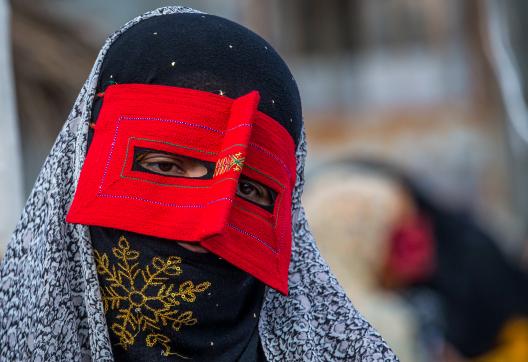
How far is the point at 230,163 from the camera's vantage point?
1.97 meters

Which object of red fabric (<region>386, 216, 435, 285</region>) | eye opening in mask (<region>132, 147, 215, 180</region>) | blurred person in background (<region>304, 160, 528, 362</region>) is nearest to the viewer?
eye opening in mask (<region>132, 147, 215, 180</region>)

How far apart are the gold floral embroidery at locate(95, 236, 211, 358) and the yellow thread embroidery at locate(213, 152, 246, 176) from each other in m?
0.18

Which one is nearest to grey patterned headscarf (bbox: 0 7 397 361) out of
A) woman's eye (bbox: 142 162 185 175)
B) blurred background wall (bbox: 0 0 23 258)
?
woman's eye (bbox: 142 162 185 175)

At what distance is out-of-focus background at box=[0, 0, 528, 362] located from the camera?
5914 millimetres

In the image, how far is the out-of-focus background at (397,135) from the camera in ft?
19.4

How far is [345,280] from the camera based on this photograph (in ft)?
20.3

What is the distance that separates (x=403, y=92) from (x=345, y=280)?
658 cm

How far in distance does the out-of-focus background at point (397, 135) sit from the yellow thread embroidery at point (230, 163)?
985 millimetres

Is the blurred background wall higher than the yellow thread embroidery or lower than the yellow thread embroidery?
lower

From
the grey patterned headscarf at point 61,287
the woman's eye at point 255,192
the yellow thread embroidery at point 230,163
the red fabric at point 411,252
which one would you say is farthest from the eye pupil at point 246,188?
the red fabric at point 411,252

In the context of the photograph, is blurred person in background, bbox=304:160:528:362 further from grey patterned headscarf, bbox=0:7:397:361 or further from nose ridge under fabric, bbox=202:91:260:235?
nose ridge under fabric, bbox=202:91:260:235

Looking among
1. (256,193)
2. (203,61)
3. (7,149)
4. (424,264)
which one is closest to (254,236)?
(256,193)

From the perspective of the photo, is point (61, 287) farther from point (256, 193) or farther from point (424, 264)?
point (424, 264)

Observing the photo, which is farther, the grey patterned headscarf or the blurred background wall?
the blurred background wall
